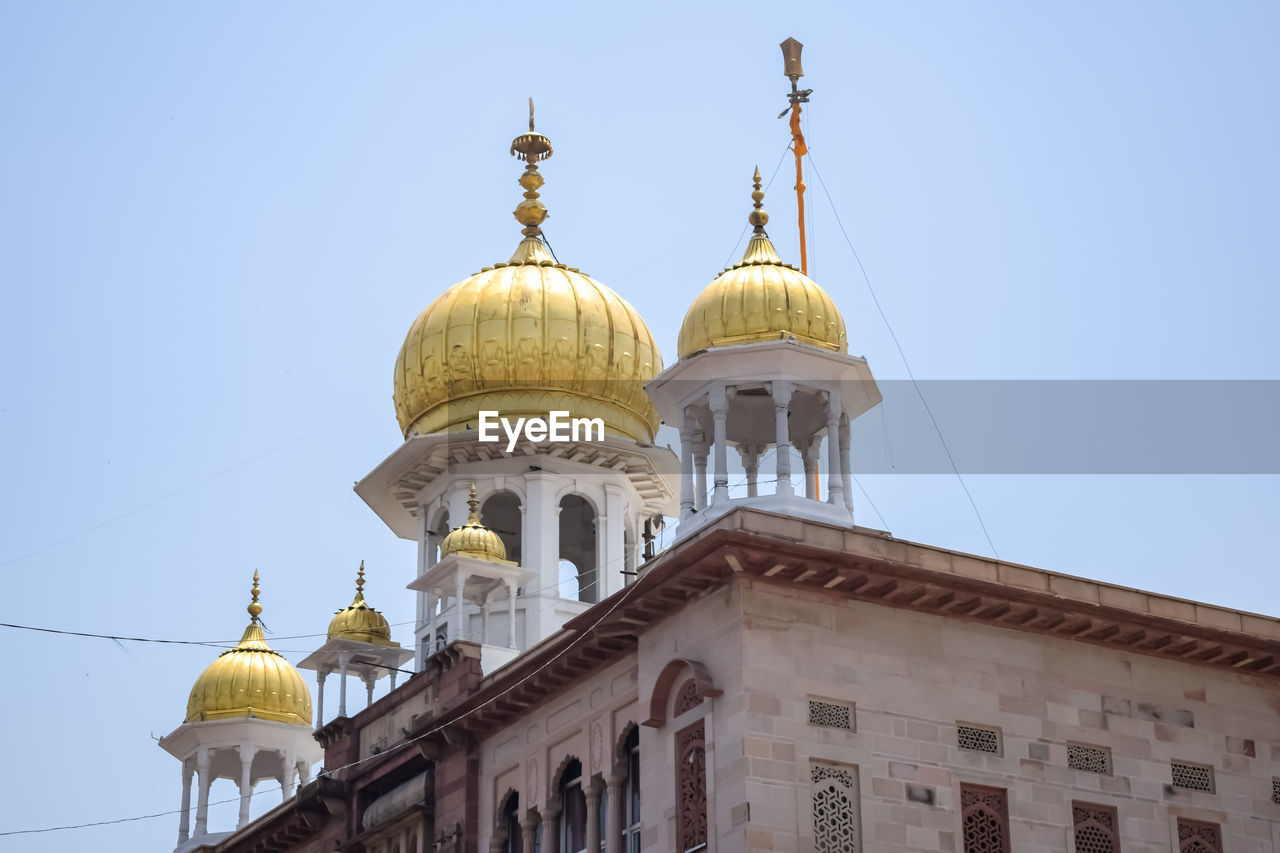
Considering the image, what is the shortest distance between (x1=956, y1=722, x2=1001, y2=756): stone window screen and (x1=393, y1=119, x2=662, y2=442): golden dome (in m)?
11.8

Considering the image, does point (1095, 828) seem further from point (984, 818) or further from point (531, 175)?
point (531, 175)

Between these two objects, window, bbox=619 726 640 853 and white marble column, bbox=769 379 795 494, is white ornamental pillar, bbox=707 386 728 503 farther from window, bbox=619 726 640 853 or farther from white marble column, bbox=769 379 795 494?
window, bbox=619 726 640 853

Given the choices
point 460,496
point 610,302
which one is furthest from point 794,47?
point 460,496

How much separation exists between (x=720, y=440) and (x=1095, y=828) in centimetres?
570

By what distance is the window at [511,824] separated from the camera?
84.4 ft

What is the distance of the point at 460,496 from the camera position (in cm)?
3312

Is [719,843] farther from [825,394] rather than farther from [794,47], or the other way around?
[794,47]

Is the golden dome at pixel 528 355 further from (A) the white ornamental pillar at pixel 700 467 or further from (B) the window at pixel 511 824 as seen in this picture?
(B) the window at pixel 511 824

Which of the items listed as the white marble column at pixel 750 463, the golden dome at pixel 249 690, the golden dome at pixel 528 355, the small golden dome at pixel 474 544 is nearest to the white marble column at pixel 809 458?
the white marble column at pixel 750 463

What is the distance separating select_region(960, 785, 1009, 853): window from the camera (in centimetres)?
2214

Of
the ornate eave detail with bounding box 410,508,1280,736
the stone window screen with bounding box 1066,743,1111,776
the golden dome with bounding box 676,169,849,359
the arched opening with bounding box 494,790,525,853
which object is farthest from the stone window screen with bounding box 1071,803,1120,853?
the arched opening with bounding box 494,790,525,853

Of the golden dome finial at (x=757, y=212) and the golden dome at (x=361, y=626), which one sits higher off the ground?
the golden dome finial at (x=757, y=212)

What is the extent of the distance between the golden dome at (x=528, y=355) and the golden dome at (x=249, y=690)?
15.3 feet

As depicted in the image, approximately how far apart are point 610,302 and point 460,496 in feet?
12.6
